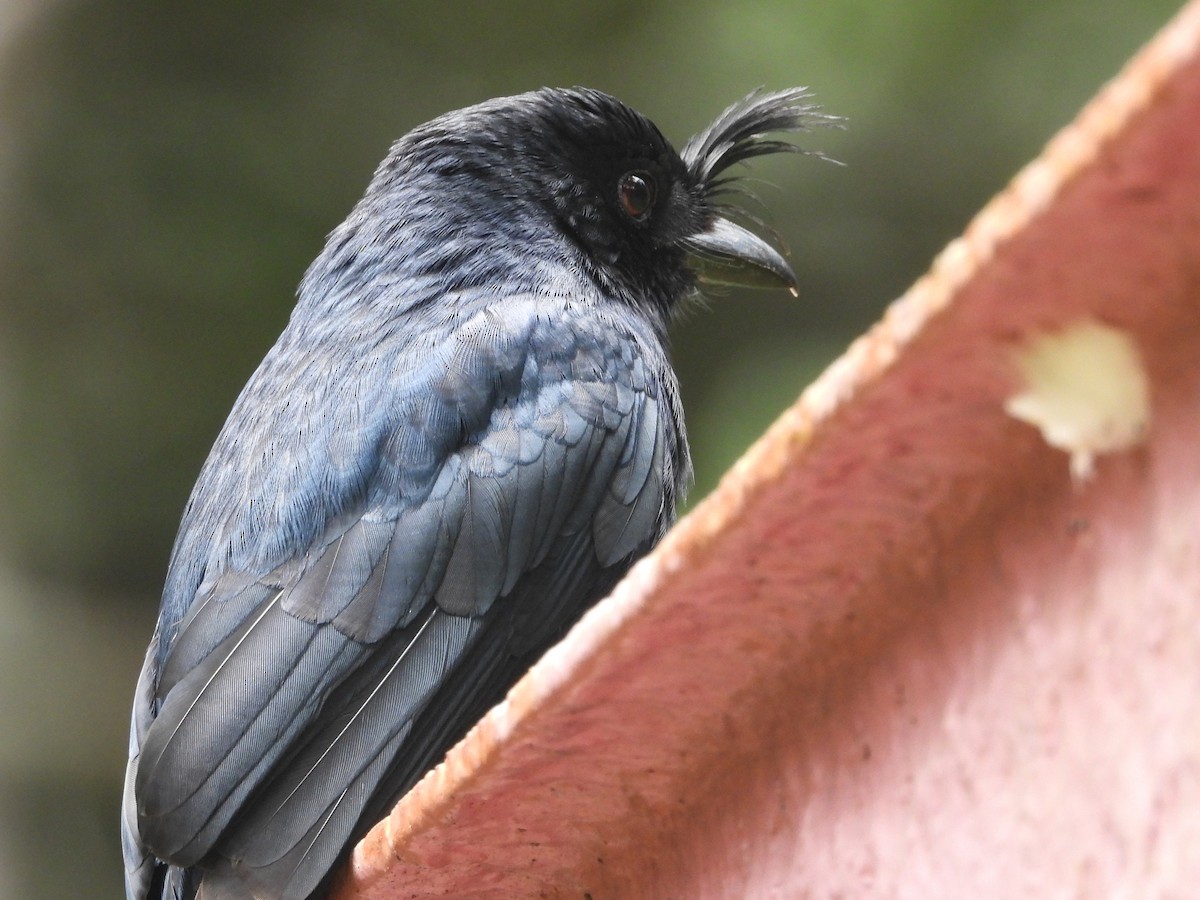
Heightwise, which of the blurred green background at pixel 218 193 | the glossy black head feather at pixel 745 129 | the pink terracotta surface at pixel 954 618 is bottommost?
the blurred green background at pixel 218 193

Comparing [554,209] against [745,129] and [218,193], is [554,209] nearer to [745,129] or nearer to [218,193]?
[745,129]

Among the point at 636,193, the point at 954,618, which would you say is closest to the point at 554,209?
the point at 636,193

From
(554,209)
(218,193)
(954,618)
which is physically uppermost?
(954,618)

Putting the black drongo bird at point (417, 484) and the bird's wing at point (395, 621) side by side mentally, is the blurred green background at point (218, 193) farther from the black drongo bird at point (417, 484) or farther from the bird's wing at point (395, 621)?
the bird's wing at point (395, 621)

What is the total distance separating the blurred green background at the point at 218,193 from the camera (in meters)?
5.98

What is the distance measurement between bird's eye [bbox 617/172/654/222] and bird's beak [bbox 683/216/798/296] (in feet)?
0.45

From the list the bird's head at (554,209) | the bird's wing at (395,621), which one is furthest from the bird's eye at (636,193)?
the bird's wing at (395,621)

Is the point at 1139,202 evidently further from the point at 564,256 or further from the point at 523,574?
the point at 564,256

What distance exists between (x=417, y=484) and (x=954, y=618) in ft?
5.05

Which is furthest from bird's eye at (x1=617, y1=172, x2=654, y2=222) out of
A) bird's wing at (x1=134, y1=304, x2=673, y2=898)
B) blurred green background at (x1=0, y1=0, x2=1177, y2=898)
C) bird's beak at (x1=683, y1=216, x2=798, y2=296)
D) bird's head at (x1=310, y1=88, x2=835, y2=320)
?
blurred green background at (x1=0, y1=0, x2=1177, y2=898)

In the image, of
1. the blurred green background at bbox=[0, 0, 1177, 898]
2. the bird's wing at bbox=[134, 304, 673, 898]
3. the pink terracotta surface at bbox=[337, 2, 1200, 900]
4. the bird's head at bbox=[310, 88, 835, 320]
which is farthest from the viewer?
the blurred green background at bbox=[0, 0, 1177, 898]

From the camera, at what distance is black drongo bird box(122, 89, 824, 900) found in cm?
239

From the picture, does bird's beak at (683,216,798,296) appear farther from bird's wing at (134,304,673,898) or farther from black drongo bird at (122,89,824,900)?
bird's wing at (134,304,673,898)

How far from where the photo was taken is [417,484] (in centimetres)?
280
